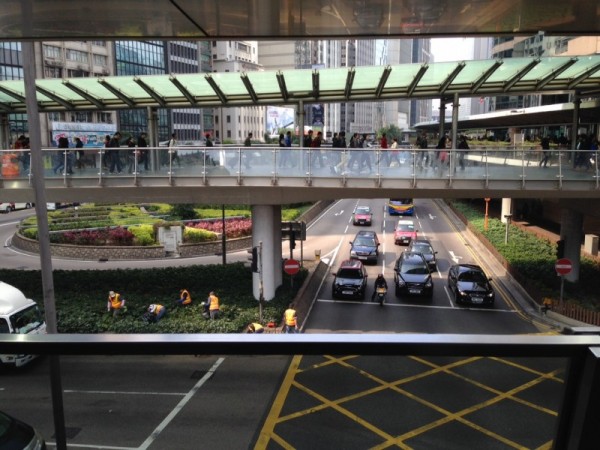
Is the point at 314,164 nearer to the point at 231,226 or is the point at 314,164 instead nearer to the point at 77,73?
the point at 231,226

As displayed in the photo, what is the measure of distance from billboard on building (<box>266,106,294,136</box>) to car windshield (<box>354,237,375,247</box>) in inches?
3192

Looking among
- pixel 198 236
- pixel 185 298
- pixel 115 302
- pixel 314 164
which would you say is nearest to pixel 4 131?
pixel 198 236

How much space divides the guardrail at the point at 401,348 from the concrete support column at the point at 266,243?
54.0ft

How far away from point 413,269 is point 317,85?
8.25m

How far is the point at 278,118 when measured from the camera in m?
109

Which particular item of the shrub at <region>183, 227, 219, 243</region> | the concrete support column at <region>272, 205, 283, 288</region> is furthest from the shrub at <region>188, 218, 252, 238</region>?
the concrete support column at <region>272, 205, 283, 288</region>

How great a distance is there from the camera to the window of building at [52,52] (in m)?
55.4

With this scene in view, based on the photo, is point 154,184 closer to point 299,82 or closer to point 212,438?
point 299,82

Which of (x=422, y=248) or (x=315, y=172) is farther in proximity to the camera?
(x=422, y=248)

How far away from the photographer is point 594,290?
21.4 metres

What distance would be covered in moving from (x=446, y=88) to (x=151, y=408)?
20216 mm

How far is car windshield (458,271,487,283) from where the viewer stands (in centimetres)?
2028

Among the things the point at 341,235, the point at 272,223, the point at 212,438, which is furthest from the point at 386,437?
the point at 341,235

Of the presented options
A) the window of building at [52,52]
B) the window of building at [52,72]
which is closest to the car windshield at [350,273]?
the window of building at [52,72]
